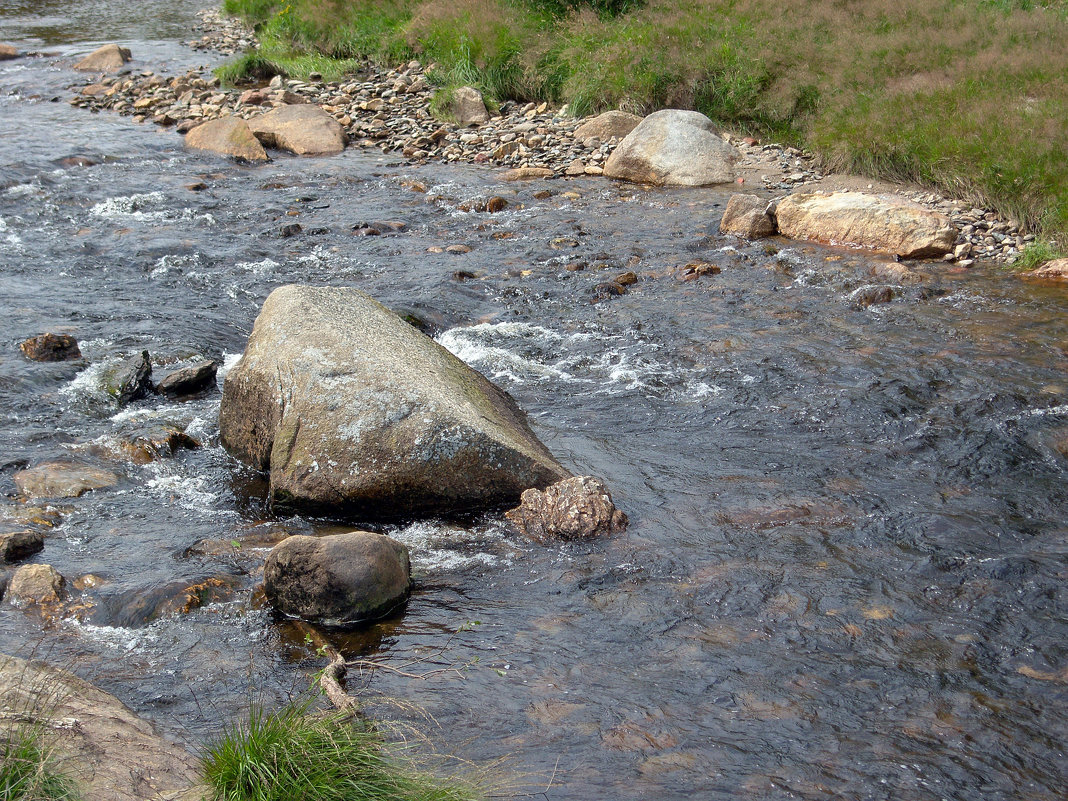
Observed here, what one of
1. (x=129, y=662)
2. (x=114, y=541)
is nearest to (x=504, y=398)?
(x=114, y=541)

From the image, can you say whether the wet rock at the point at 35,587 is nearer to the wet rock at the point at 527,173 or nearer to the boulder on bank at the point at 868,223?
the boulder on bank at the point at 868,223

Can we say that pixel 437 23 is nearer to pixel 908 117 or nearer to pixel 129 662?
pixel 908 117

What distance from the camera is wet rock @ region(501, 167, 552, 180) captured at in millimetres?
14336

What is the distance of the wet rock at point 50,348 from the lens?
27.1 feet

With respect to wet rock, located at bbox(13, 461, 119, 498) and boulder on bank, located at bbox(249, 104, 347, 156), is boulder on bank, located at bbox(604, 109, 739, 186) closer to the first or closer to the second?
boulder on bank, located at bbox(249, 104, 347, 156)

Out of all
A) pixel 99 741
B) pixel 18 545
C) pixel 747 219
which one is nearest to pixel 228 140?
pixel 747 219

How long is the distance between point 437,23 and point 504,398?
1518 cm

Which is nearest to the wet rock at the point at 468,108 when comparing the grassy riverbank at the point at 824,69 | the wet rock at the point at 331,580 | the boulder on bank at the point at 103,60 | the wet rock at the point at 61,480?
the grassy riverbank at the point at 824,69

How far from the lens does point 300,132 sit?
16422 mm

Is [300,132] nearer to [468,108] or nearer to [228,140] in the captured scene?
[228,140]

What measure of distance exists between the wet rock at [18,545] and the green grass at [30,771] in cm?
229

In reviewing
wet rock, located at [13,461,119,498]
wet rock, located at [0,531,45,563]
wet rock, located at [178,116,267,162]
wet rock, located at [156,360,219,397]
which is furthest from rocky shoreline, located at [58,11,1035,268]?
wet rock, located at [0,531,45,563]

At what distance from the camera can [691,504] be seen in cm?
614

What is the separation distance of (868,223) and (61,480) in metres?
9.07
